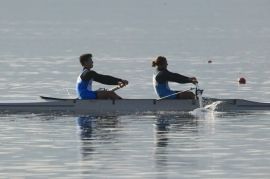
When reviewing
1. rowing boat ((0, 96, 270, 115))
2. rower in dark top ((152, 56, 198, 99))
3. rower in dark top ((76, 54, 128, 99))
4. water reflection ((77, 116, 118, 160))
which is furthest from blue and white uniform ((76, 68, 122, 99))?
water reflection ((77, 116, 118, 160))

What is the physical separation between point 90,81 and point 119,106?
100cm

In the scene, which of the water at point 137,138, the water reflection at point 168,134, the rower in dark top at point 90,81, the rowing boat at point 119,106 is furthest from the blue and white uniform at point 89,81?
the water reflection at point 168,134

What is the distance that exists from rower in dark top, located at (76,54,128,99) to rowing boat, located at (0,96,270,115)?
0.81 ft

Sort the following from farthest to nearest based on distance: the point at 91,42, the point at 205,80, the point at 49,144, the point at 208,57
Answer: the point at 91,42
the point at 208,57
the point at 205,80
the point at 49,144

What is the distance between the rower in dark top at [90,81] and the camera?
41.2 metres

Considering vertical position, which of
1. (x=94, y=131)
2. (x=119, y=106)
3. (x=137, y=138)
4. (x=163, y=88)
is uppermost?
(x=163, y=88)

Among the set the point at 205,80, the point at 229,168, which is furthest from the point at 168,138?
the point at 205,80

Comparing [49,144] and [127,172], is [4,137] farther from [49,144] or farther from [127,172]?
[127,172]

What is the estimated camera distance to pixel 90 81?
4131 centimetres

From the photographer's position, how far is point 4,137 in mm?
34250

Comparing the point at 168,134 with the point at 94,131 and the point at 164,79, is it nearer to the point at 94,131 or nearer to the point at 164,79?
the point at 94,131

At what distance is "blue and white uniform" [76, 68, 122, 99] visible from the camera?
41188 millimetres

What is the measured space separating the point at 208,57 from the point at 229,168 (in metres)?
55.9

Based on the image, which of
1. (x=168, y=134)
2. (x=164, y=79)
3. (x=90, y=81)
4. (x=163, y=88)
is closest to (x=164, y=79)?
(x=164, y=79)
